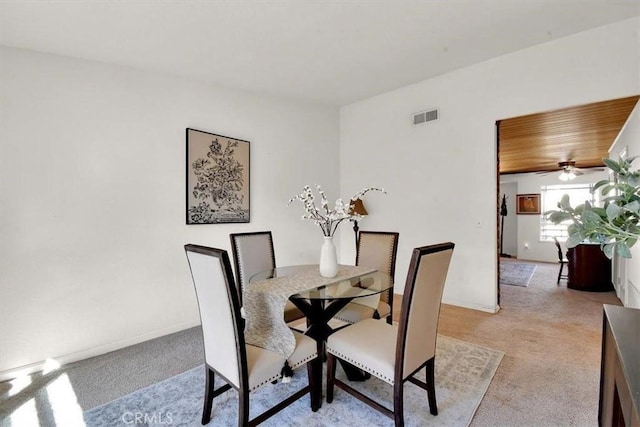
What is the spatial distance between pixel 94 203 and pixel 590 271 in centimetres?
663

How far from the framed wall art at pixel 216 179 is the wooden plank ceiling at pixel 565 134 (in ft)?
10.0

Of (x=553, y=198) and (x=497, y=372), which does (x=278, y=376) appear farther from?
(x=553, y=198)

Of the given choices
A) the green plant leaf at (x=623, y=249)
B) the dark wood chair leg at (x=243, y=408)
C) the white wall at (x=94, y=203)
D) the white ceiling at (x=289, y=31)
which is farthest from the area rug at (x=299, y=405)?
the white ceiling at (x=289, y=31)

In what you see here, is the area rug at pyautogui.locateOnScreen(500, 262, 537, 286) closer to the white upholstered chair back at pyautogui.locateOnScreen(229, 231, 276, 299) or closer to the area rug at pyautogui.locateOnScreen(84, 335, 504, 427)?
the area rug at pyautogui.locateOnScreen(84, 335, 504, 427)

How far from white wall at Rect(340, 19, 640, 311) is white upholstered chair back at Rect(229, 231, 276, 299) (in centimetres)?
209

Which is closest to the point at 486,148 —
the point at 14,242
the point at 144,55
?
the point at 144,55

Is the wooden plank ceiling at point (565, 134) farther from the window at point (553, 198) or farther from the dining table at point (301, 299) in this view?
the dining table at point (301, 299)

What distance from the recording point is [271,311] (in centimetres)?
193

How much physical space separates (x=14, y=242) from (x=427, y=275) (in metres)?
3.09

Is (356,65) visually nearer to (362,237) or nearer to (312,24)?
(312,24)

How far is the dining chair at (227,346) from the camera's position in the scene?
1518mm

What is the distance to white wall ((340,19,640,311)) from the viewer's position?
2877 mm

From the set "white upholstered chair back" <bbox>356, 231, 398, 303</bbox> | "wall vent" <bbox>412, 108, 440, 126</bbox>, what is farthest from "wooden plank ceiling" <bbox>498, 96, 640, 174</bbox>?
"white upholstered chair back" <bbox>356, 231, 398, 303</bbox>

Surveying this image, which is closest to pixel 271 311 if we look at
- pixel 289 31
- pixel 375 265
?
pixel 375 265
